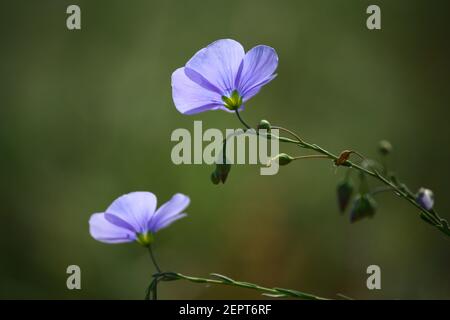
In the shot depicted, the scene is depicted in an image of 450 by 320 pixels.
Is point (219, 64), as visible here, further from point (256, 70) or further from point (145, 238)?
point (145, 238)

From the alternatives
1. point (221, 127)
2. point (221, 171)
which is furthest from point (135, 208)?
point (221, 127)

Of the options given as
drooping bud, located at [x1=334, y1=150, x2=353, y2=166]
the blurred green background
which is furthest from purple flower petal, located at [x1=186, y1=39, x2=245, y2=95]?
the blurred green background

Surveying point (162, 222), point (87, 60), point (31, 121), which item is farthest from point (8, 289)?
point (162, 222)

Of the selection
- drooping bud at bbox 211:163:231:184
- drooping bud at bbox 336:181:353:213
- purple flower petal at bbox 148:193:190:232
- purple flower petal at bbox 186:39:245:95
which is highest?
purple flower petal at bbox 186:39:245:95

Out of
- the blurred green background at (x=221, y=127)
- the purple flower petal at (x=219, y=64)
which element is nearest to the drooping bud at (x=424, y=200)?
the purple flower petal at (x=219, y=64)

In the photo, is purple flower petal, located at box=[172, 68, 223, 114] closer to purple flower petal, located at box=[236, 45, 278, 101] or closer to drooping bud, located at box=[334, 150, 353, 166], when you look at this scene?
purple flower petal, located at box=[236, 45, 278, 101]

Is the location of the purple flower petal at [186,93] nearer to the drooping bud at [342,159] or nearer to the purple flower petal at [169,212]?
the purple flower petal at [169,212]
